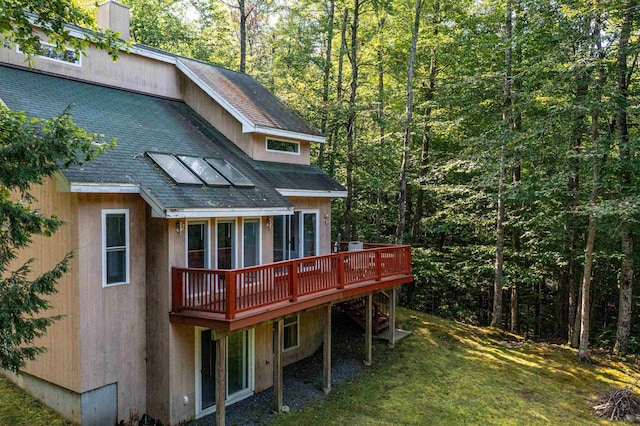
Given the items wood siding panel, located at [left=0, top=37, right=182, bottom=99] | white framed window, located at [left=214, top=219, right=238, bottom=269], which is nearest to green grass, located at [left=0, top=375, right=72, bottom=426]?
white framed window, located at [left=214, top=219, right=238, bottom=269]

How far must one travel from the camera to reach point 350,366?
1287cm

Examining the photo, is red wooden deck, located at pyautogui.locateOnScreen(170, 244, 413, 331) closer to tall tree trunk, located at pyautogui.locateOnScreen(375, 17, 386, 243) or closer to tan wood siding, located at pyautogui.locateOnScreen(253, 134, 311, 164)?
tan wood siding, located at pyautogui.locateOnScreen(253, 134, 311, 164)

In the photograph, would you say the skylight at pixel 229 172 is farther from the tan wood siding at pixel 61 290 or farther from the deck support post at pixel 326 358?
the deck support post at pixel 326 358

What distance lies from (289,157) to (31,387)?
29.6 ft

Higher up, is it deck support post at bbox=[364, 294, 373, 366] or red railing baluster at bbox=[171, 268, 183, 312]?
red railing baluster at bbox=[171, 268, 183, 312]

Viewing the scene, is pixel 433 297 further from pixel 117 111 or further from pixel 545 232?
pixel 117 111

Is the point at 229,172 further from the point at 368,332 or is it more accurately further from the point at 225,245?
the point at 368,332

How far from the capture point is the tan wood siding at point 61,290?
8047mm

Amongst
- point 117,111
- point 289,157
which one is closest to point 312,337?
point 289,157

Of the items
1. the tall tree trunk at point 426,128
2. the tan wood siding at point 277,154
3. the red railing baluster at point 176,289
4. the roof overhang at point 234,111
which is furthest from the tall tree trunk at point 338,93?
the red railing baluster at point 176,289

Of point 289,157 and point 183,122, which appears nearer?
point 183,122

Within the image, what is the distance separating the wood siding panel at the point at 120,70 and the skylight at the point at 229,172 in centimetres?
367

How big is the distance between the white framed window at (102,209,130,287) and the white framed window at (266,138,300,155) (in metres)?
5.72

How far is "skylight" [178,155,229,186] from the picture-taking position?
32.8 feet
